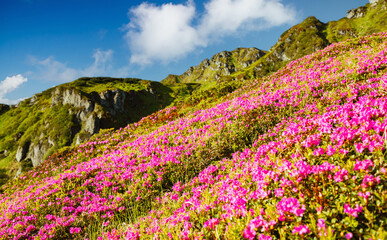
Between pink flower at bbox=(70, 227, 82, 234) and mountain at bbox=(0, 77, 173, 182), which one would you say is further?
mountain at bbox=(0, 77, 173, 182)

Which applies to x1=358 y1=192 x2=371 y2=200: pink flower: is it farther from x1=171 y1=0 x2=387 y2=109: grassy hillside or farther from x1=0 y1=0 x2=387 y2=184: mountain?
x1=171 y1=0 x2=387 y2=109: grassy hillside

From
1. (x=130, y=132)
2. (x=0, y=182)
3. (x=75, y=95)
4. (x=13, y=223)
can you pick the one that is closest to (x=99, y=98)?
(x=75, y=95)

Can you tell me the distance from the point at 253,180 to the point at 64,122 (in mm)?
58775

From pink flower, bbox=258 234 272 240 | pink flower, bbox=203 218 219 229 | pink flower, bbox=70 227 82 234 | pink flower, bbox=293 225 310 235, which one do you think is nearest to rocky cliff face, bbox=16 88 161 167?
pink flower, bbox=70 227 82 234

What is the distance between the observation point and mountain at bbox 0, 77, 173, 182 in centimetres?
4819

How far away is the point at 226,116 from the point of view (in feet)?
35.7

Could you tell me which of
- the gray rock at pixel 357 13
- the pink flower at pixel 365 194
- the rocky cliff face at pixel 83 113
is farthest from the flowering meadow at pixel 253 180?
the gray rock at pixel 357 13

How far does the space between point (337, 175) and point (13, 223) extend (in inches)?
443

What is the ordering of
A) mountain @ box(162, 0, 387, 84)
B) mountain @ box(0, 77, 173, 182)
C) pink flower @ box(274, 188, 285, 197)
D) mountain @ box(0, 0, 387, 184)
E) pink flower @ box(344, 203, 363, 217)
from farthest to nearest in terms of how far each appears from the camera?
mountain @ box(162, 0, 387, 84) < mountain @ box(0, 77, 173, 182) < mountain @ box(0, 0, 387, 184) < pink flower @ box(274, 188, 285, 197) < pink flower @ box(344, 203, 363, 217)

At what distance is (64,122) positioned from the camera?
171ft

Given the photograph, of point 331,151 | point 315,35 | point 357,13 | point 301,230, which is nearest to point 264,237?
point 301,230

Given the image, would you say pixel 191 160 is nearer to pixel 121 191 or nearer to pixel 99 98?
pixel 121 191

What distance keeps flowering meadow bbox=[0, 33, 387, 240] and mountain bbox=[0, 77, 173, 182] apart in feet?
123

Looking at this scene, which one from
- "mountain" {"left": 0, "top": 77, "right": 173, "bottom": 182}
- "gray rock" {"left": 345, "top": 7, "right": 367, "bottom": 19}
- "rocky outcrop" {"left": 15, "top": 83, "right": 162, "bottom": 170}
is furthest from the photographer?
"gray rock" {"left": 345, "top": 7, "right": 367, "bottom": 19}
